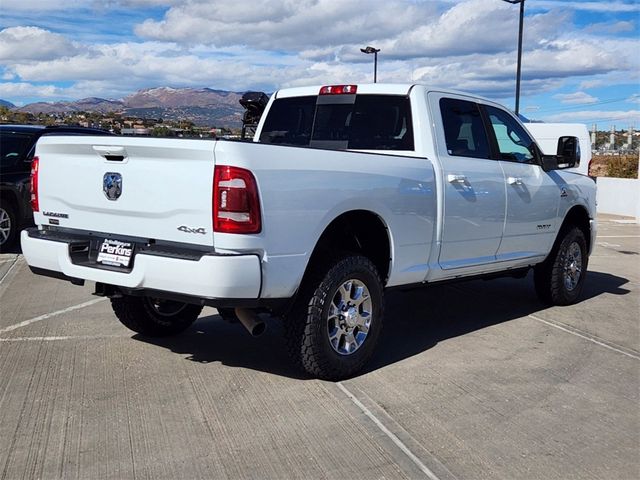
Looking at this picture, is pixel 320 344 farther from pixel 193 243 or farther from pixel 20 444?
pixel 20 444

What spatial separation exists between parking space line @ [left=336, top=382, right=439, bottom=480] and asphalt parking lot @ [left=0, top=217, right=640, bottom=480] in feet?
0.05

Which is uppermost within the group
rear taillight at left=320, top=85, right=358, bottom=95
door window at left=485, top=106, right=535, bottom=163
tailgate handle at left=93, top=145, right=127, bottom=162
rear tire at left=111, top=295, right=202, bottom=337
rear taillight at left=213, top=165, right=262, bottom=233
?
rear taillight at left=320, top=85, right=358, bottom=95

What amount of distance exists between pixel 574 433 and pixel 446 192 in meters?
2.05

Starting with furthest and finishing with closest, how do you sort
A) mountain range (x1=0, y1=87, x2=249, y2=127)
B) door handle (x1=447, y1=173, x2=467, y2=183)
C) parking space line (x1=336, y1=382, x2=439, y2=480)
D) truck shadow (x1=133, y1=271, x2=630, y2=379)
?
mountain range (x1=0, y1=87, x2=249, y2=127)
door handle (x1=447, y1=173, x2=467, y2=183)
truck shadow (x1=133, y1=271, x2=630, y2=379)
parking space line (x1=336, y1=382, x2=439, y2=480)

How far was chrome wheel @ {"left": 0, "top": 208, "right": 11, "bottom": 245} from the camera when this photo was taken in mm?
9953

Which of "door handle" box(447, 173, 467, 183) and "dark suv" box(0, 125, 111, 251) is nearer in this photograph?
"door handle" box(447, 173, 467, 183)

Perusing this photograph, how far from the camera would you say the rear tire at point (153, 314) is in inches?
Result: 220

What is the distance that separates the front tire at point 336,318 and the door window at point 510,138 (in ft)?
7.23

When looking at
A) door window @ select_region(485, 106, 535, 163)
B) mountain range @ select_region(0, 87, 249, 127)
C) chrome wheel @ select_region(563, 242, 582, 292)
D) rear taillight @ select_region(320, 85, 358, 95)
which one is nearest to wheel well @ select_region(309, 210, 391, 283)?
rear taillight @ select_region(320, 85, 358, 95)

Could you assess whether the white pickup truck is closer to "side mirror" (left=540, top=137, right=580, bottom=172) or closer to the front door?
the front door

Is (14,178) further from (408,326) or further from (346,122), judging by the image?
(408,326)

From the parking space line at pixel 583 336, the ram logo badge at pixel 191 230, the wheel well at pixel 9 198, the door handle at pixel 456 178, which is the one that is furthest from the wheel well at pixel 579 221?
the wheel well at pixel 9 198

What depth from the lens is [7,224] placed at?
1002 centimetres

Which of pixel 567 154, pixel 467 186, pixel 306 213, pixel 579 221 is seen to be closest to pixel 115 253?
pixel 306 213
